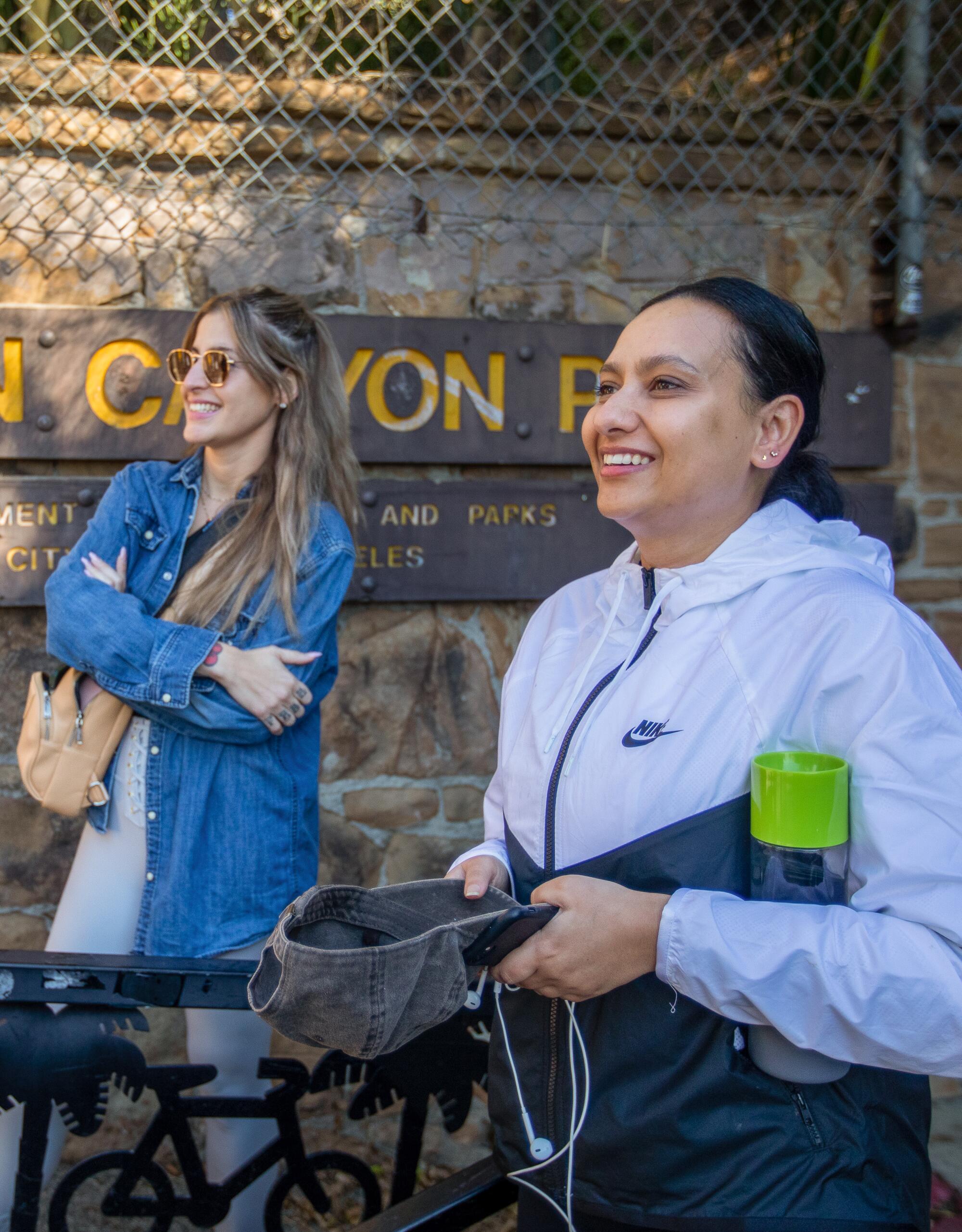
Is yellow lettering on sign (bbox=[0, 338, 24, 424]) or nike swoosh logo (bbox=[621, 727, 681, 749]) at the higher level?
yellow lettering on sign (bbox=[0, 338, 24, 424])

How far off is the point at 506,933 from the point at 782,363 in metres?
0.78

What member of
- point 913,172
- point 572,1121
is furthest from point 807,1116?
point 913,172

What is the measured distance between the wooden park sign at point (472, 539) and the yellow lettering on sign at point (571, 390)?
17 cm

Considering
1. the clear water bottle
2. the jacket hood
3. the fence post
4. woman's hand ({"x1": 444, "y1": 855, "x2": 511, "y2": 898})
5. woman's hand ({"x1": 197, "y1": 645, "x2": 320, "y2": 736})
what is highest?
the fence post

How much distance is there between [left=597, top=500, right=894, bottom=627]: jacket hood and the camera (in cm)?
122

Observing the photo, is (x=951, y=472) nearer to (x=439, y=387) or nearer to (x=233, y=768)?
(x=439, y=387)

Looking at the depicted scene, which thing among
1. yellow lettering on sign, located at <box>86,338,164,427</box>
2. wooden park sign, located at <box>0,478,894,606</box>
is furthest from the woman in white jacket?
yellow lettering on sign, located at <box>86,338,164,427</box>

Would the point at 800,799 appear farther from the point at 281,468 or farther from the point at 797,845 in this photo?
the point at 281,468

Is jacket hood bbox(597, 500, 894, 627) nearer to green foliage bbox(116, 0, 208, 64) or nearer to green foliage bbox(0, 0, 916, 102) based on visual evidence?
green foliage bbox(0, 0, 916, 102)

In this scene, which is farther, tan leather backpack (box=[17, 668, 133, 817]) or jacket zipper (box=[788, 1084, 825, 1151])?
tan leather backpack (box=[17, 668, 133, 817])

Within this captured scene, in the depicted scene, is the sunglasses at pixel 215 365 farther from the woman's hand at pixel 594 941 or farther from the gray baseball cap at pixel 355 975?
the woman's hand at pixel 594 941

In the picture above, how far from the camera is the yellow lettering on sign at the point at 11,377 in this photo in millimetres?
2688

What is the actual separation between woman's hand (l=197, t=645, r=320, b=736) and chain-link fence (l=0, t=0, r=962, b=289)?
1377mm

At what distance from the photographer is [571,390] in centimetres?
295
